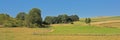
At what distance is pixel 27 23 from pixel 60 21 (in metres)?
51.5

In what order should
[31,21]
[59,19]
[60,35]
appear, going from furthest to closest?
[59,19] < [31,21] < [60,35]

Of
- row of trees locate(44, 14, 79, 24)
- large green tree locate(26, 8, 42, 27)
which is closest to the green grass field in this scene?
large green tree locate(26, 8, 42, 27)

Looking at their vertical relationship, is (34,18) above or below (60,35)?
above

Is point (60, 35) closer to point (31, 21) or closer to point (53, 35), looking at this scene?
point (53, 35)

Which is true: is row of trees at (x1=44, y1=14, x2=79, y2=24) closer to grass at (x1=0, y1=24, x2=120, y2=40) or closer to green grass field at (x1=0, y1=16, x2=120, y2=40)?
green grass field at (x1=0, y1=16, x2=120, y2=40)

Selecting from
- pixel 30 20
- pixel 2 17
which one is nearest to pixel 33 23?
pixel 30 20

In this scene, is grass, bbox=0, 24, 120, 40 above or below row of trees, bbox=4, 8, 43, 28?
below

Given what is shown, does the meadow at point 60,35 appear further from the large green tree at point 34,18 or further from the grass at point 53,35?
the large green tree at point 34,18

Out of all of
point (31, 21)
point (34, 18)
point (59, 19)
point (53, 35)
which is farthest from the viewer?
point (59, 19)

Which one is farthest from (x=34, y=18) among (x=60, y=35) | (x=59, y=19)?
(x=60, y=35)

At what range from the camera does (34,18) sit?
336 feet

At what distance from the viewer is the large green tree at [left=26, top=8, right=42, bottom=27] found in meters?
98.8

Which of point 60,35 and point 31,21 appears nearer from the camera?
point 60,35

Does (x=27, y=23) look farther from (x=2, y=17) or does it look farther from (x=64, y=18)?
(x=64, y=18)
